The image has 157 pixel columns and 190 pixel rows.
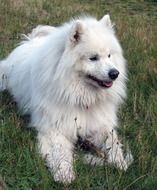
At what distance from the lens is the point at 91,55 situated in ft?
15.3

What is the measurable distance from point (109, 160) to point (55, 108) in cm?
75

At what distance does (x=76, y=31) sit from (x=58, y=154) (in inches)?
42.4

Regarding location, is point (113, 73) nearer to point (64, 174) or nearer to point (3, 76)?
point (64, 174)

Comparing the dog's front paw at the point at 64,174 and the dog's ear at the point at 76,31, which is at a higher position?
the dog's ear at the point at 76,31

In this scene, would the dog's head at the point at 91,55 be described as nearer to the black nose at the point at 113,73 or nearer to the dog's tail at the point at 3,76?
the black nose at the point at 113,73

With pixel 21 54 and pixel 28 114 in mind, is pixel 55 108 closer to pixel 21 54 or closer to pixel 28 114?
pixel 28 114

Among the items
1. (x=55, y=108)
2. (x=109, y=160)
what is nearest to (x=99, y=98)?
→ (x=55, y=108)

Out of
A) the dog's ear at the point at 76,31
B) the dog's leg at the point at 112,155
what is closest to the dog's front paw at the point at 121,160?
the dog's leg at the point at 112,155

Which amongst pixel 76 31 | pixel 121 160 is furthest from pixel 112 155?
pixel 76 31

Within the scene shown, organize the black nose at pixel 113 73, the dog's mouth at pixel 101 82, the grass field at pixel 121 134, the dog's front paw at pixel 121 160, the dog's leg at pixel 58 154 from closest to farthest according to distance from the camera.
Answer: the grass field at pixel 121 134 → the dog's leg at pixel 58 154 → the dog's front paw at pixel 121 160 → the black nose at pixel 113 73 → the dog's mouth at pixel 101 82

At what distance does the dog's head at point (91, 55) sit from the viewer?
182 inches

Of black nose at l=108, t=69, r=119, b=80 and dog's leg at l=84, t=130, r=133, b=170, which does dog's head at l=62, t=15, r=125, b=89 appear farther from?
dog's leg at l=84, t=130, r=133, b=170

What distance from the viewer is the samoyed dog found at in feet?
15.1

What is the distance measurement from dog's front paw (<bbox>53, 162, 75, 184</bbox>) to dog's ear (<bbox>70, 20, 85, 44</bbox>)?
1100mm
